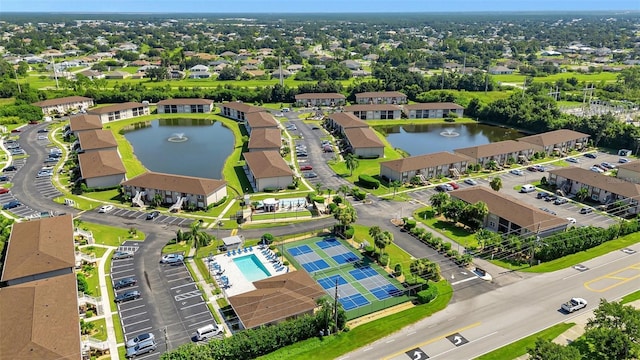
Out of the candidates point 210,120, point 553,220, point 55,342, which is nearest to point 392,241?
point 553,220

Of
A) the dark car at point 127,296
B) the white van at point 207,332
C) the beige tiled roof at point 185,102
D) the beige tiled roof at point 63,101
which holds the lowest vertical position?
the white van at point 207,332

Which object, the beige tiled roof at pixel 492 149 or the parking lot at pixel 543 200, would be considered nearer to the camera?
the parking lot at pixel 543 200

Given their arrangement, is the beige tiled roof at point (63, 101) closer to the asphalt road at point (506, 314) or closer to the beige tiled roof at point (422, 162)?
the beige tiled roof at point (422, 162)

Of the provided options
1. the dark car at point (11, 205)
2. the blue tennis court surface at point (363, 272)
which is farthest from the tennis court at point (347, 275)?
the dark car at point (11, 205)

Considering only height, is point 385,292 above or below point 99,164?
below

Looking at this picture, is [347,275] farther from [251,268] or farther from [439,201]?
[439,201]

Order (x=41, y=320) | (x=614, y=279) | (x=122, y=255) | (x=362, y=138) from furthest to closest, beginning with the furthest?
(x=362, y=138)
(x=122, y=255)
(x=614, y=279)
(x=41, y=320)

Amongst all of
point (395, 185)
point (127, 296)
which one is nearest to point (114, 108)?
point (395, 185)
